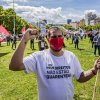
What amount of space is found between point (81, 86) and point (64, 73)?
27.0 ft

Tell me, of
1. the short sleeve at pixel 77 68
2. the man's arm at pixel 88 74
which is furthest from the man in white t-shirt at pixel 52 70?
the man's arm at pixel 88 74

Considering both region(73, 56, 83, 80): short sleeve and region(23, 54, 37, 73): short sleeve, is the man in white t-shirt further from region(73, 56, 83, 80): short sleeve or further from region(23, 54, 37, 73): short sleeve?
region(73, 56, 83, 80): short sleeve

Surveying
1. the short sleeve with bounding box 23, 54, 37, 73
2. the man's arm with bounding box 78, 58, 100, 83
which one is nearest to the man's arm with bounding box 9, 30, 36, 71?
the short sleeve with bounding box 23, 54, 37, 73

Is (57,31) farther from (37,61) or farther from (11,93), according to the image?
(11,93)

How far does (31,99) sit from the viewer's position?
35.4ft

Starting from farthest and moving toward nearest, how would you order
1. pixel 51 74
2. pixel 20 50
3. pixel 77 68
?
1. pixel 77 68
2. pixel 51 74
3. pixel 20 50

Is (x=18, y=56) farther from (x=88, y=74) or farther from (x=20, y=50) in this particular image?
(x=88, y=74)

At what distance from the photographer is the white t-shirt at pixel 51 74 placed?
183 inches

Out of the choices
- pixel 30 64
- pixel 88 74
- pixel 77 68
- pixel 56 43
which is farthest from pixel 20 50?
pixel 88 74

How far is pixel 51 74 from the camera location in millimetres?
4629

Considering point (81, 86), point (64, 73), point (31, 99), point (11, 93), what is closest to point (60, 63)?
point (64, 73)

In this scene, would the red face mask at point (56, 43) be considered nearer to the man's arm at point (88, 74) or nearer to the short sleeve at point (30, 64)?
the short sleeve at point (30, 64)

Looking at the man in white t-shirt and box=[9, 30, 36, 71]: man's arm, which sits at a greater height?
box=[9, 30, 36, 71]: man's arm

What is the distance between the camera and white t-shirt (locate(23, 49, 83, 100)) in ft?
15.2
